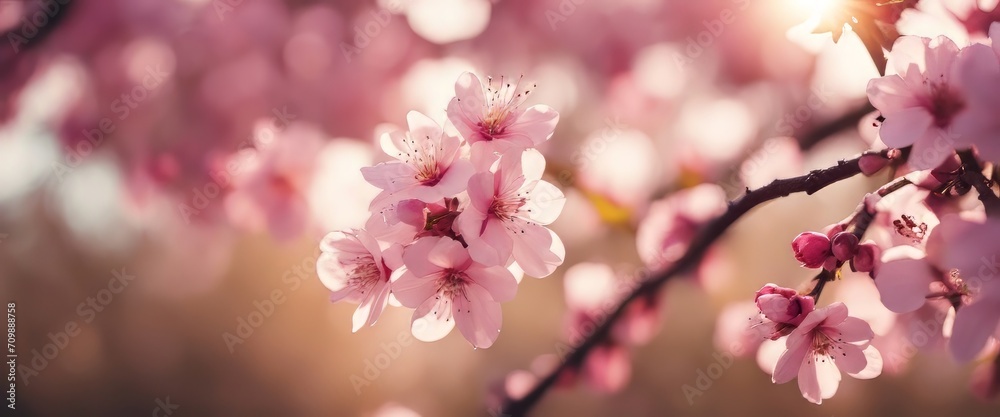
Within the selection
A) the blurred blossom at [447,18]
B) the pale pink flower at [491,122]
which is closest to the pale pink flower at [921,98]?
the pale pink flower at [491,122]

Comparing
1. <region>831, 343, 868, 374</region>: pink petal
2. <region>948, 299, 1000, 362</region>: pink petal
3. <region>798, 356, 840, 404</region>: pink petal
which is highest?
<region>948, 299, 1000, 362</region>: pink petal

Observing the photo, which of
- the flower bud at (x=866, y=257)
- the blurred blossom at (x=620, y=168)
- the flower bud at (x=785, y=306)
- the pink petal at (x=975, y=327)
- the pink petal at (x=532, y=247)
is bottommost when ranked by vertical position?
the blurred blossom at (x=620, y=168)

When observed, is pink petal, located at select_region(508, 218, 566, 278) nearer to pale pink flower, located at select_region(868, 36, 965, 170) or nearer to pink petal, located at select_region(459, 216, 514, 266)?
pink petal, located at select_region(459, 216, 514, 266)

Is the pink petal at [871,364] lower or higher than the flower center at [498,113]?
lower

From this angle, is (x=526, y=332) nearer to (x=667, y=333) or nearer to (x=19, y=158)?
(x=667, y=333)

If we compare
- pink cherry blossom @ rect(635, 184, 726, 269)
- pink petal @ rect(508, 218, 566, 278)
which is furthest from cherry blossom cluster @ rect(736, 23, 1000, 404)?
pink cherry blossom @ rect(635, 184, 726, 269)

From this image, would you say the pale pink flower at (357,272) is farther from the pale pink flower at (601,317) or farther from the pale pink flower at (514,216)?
the pale pink flower at (601,317)
